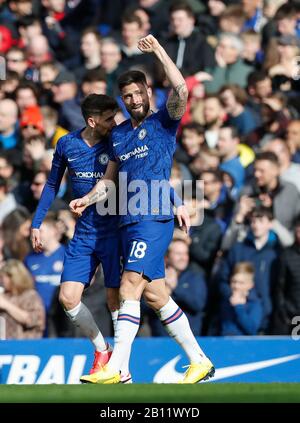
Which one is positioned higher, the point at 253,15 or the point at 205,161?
the point at 253,15

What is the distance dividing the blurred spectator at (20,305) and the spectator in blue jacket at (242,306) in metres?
1.76

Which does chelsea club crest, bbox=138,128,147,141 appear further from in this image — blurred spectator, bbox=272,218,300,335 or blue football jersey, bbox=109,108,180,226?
blurred spectator, bbox=272,218,300,335

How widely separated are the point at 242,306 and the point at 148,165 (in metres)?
3.27

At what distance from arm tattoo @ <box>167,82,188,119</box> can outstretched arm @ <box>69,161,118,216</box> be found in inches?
24.5

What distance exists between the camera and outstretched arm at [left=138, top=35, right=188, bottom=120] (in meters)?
8.38

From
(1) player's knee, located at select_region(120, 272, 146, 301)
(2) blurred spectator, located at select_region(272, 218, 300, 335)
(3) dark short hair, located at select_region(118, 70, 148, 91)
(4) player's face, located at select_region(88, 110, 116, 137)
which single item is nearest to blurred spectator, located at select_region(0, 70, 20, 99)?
(2) blurred spectator, located at select_region(272, 218, 300, 335)

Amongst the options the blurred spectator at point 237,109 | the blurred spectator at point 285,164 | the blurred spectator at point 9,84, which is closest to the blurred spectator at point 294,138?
the blurred spectator at point 285,164

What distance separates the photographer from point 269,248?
Result: 11914 mm

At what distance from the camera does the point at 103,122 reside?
9133 mm

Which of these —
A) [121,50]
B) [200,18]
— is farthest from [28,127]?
[200,18]

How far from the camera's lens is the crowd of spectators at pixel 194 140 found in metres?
11.8

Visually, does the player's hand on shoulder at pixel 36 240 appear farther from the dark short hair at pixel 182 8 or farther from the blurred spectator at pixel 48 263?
the dark short hair at pixel 182 8

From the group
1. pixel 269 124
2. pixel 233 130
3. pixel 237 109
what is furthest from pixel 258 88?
pixel 233 130

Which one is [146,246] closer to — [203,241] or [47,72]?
[203,241]
